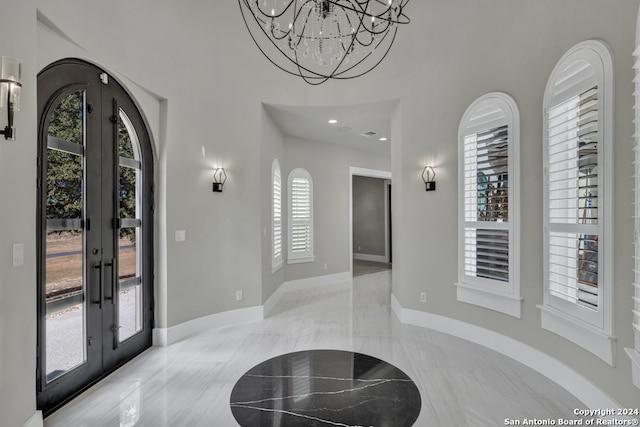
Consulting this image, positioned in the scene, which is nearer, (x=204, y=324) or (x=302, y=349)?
(x=302, y=349)

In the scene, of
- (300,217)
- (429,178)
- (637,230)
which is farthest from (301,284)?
(637,230)

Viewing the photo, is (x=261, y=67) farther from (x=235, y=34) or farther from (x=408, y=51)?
(x=408, y=51)

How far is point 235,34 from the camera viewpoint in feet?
12.7

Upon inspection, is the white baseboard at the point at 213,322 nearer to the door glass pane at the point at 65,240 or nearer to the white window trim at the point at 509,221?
the door glass pane at the point at 65,240

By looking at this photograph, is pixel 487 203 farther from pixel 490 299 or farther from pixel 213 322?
pixel 213 322

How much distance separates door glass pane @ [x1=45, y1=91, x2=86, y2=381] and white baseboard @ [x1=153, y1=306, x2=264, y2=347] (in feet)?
2.93

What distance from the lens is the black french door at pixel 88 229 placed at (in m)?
2.19

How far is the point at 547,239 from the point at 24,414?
3823mm

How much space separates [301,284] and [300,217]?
4.18 feet

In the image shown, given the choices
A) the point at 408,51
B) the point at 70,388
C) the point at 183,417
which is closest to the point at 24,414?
the point at 70,388

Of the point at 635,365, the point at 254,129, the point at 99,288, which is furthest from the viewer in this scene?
the point at 254,129

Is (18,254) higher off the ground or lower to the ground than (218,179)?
lower

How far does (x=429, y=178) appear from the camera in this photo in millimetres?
3770

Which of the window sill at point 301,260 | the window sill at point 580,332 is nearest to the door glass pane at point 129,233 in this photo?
the window sill at point 301,260
